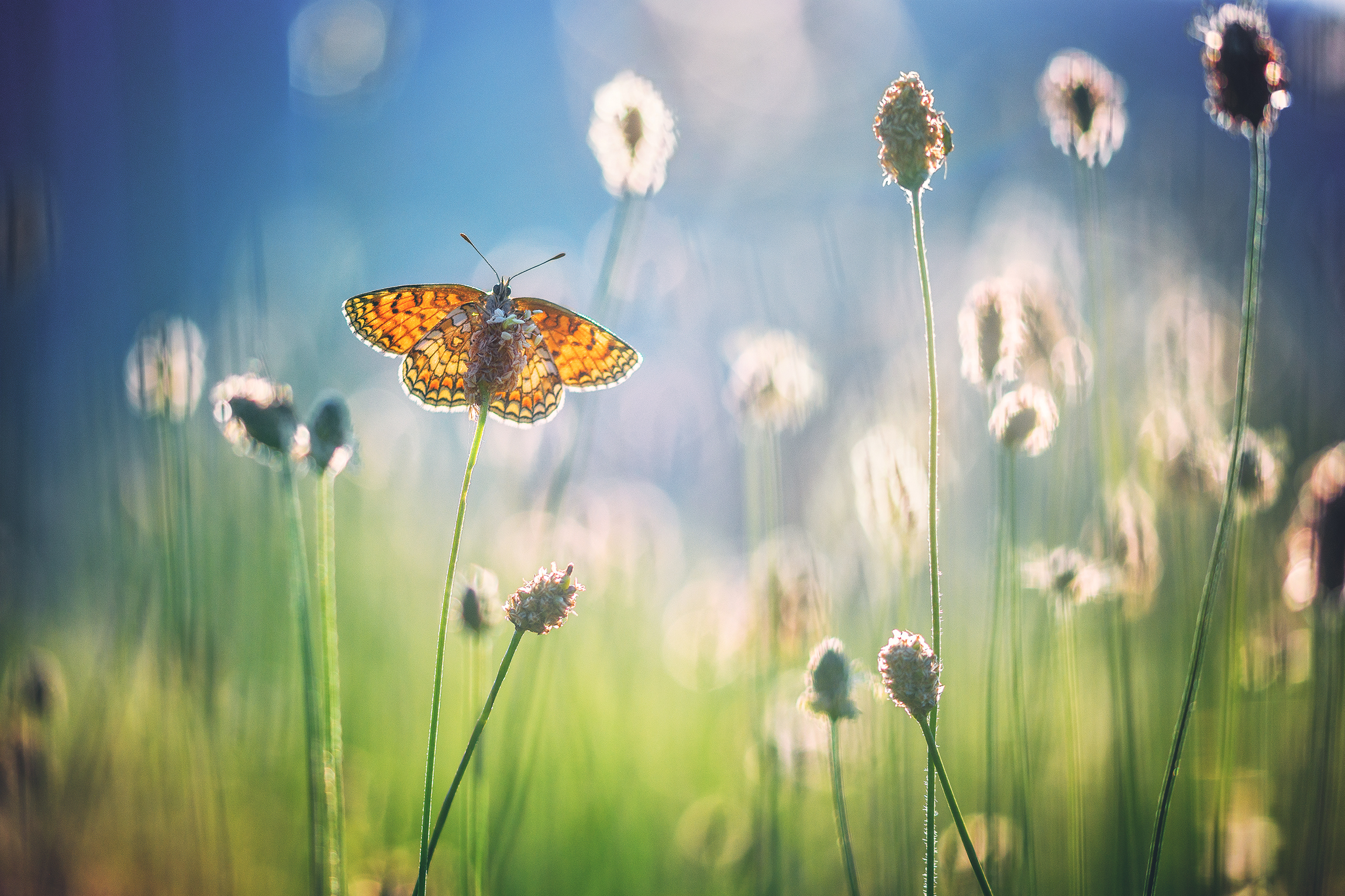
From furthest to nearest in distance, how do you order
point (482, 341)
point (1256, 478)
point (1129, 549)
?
point (1129, 549) → point (1256, 478) → point (482, 341)

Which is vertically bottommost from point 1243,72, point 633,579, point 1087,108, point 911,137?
point 633,579

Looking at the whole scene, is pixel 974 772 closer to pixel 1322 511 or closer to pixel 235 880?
pixel 1322 511

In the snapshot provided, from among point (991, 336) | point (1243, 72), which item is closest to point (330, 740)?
point (991, 336)

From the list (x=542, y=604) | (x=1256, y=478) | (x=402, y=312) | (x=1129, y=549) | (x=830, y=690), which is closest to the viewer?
(x=542, y=604)

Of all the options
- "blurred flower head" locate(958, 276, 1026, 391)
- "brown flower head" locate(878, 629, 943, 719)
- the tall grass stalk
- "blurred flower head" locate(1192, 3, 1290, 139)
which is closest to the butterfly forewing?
"brown flower head" locate(878, 629, 943, 719)

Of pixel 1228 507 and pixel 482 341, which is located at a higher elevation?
pixel 482 341

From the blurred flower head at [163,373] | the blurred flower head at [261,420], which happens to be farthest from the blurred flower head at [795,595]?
the blurred flower head at [163,373]

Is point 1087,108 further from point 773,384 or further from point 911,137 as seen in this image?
point 773,384

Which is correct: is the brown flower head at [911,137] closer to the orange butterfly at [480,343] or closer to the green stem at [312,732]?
the orange butterfly at [480,343]
